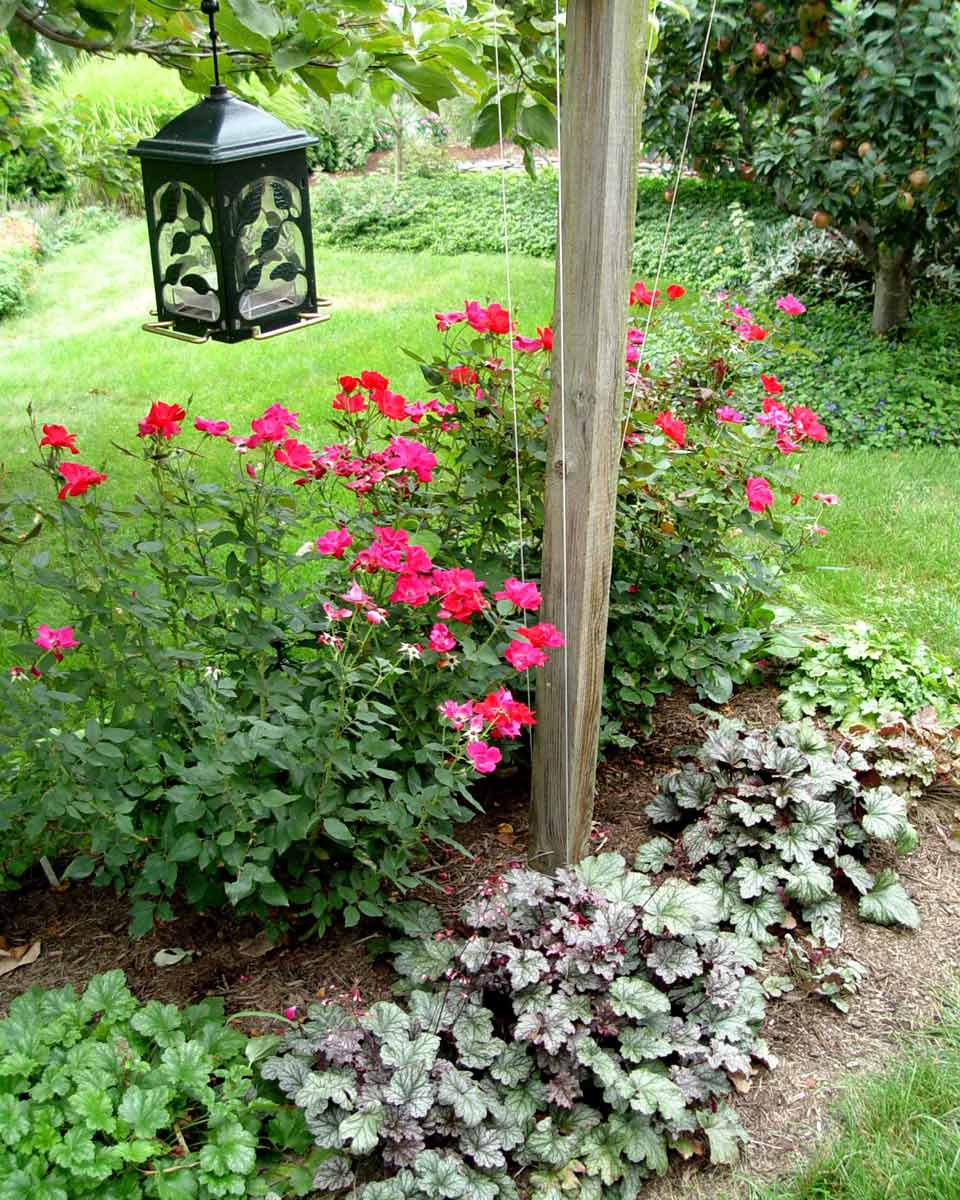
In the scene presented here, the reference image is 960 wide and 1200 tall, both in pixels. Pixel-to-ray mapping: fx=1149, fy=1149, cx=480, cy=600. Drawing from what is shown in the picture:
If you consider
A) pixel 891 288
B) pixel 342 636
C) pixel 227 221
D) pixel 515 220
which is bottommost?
pixel 515 220

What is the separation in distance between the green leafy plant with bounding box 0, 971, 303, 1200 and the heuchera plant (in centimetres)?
12

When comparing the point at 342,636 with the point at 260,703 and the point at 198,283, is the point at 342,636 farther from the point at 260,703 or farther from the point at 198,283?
the point at 198,283

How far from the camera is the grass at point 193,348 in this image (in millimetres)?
6062

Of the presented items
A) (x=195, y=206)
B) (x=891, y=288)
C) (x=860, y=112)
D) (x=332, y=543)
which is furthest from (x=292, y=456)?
(x=891, y=288)

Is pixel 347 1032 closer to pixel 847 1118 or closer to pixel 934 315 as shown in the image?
pixel 847 1118

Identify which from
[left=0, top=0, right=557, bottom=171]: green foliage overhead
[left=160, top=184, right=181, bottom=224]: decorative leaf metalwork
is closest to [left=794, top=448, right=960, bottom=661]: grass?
[left=0, top=0, right=557, bottom=171]: green foliage overhead

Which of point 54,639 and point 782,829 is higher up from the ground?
point 54,639

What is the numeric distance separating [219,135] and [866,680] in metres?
2.28

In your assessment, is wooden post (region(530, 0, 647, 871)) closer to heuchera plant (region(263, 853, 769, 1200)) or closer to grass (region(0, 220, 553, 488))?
heuchera plant (region(263, 853, 769, 1200))

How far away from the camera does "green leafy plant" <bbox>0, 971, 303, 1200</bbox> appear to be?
6.33 feet

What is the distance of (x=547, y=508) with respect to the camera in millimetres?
2451

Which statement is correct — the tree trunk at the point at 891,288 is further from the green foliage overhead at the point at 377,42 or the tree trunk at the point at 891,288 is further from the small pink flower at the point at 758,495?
the small pink flower at the point at 758,495

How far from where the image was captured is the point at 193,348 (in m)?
7.38

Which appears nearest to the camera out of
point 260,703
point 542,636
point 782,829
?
point 542,636
